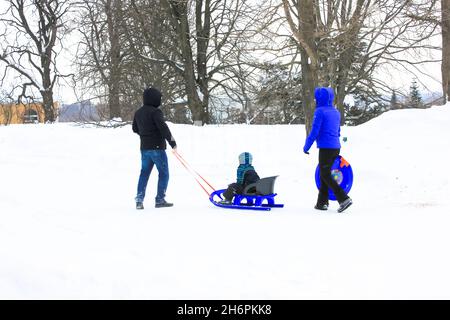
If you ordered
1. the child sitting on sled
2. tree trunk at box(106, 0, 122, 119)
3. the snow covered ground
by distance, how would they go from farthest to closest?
1. tree trunk at box(106, 0, 122, 119)
2. the child sitting on sled
3. the snow covered ground

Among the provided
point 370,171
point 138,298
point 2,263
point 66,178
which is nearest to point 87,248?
point 2,263

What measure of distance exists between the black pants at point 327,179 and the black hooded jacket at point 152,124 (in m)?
2.30

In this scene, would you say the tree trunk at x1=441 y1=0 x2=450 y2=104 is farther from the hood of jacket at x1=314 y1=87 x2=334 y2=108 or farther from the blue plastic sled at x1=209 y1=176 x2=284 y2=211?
the blue plastic sled at x1=209 y1=176 x2=284 y2=211

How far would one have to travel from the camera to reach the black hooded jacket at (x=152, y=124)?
7539 mm

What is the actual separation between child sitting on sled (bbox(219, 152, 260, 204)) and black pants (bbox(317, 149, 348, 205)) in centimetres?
101

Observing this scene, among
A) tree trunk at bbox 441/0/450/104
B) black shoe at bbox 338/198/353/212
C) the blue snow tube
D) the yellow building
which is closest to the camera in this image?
black shoe at bbox 338/198/353/212

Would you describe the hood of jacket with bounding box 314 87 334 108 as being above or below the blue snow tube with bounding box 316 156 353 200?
above

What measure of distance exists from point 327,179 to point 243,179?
1322 mm

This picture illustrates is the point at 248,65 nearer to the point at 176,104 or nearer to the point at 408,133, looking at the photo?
the point at 176,104

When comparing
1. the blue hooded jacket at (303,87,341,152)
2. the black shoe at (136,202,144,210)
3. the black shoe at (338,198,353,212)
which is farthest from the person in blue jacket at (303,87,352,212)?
the black shoe at (136,202,144,210)

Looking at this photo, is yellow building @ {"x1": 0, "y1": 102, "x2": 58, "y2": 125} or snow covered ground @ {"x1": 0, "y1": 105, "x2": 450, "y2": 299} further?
yellow building @ {"x1": 0, "y1": 102, "x2": 58, "y2": 125}

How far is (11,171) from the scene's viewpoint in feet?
39.5

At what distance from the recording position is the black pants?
23.2 ft

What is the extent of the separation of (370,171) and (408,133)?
6.91 feet
